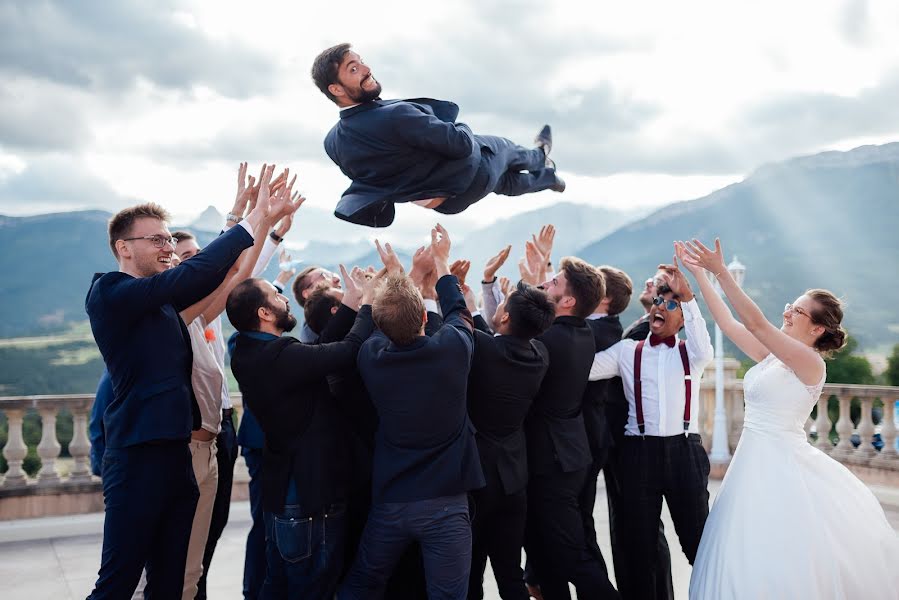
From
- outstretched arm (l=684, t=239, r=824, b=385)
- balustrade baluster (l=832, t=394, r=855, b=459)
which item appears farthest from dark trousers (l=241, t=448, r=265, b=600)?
balustrade baluster (l=832, t=394, r=855, b=459)

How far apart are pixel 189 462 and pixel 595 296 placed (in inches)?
86.5

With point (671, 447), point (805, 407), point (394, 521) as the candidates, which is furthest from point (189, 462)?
point (805, 407)

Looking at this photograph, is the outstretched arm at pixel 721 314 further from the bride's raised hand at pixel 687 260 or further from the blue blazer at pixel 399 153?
the blue blazer at pixel 399 153

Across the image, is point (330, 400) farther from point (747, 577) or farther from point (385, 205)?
point (747, 577)

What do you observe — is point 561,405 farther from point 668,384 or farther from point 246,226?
point 246,226

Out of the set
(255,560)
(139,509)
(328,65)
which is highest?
(328,65)

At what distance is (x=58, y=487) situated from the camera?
25.2ft

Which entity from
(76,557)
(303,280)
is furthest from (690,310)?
(76,557)

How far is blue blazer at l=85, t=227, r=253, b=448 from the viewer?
316 cm

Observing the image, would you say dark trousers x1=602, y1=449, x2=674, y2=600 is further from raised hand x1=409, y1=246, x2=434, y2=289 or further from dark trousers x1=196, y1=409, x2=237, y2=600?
dark trousers x1=196, y1=409, x2=237, y2=600

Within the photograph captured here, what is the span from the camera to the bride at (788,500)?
145 inches

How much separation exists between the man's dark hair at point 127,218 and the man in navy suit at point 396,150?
3.10 ft

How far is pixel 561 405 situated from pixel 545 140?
5.45 ft

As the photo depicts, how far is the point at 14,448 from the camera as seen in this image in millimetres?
7539
